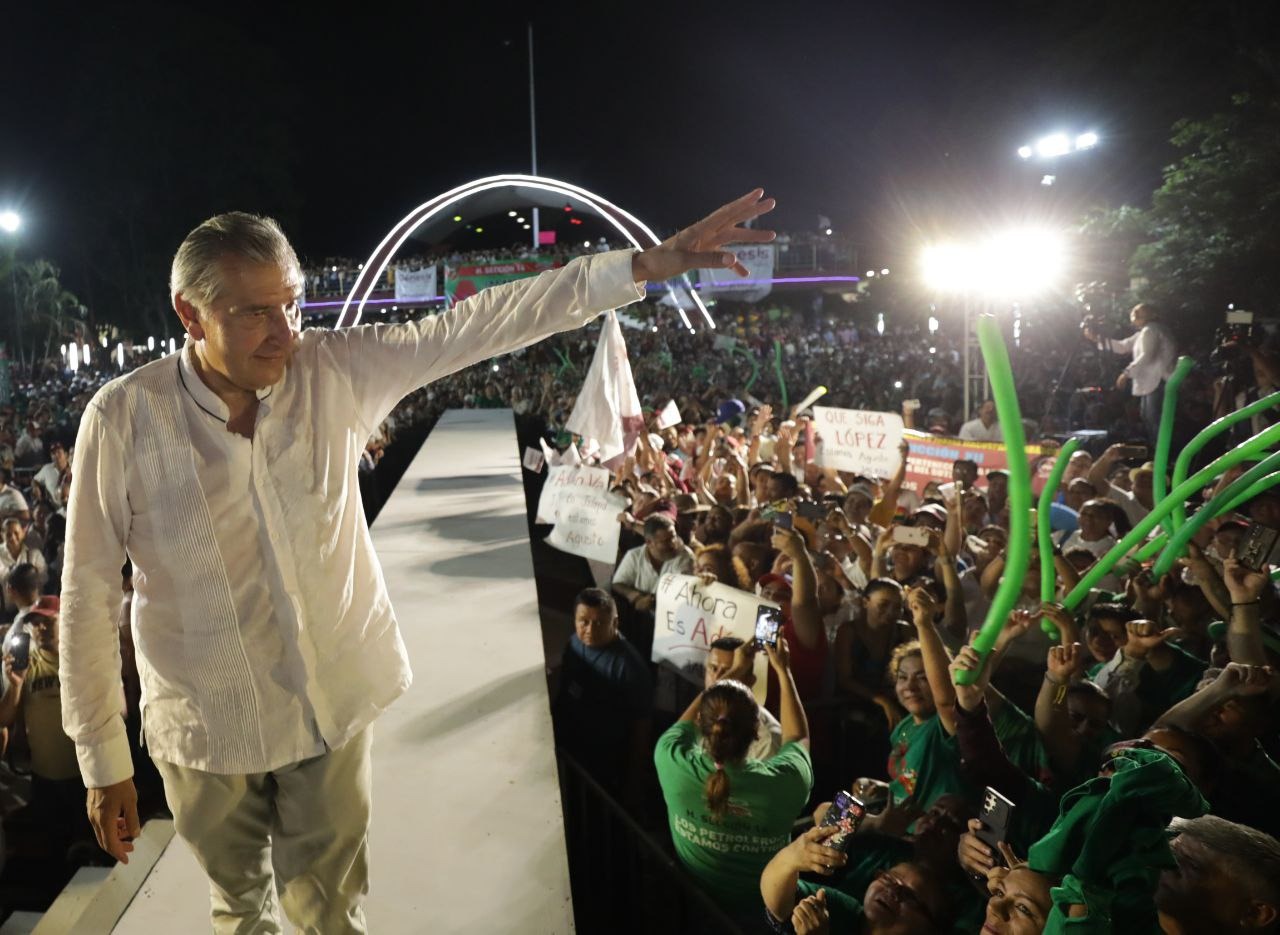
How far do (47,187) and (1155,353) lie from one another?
3774 centimetres

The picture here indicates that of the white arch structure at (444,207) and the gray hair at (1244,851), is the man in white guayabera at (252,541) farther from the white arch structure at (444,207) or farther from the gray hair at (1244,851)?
the white arch structure at (444,207)

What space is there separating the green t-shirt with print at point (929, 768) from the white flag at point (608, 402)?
5.82 meters

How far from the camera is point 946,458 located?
812 centimetres

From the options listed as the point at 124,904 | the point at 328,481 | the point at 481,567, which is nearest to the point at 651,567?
the point at 481,567

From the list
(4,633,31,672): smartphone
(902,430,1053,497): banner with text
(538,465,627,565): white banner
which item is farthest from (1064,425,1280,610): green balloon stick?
(902,430,1053,497): banner with text

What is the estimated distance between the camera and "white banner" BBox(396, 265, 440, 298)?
28141mm

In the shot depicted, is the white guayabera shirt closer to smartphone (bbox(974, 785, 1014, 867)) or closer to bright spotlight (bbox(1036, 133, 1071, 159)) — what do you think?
smartphone (bbox(974, 785, 1014, 867))

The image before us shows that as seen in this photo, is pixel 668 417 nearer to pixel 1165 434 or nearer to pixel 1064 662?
pixel 1165 434

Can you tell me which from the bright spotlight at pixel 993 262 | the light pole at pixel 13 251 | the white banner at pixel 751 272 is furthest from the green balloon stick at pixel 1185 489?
the white banner at pixel 751 272

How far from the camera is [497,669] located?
12.8 ft

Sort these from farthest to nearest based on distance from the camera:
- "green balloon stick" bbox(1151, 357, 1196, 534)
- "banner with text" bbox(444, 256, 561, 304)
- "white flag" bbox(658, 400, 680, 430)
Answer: "banner with text" bbox(444, 256, 561, 304) → "white flag" bbox(658, 400, 680, 430) → "green balloon stick" bbox(1151, 357, 1196, 534)

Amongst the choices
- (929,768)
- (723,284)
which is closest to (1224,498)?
(929,768)

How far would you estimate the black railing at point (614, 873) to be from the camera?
3090 mm

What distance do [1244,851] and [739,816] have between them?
4.94 feet
